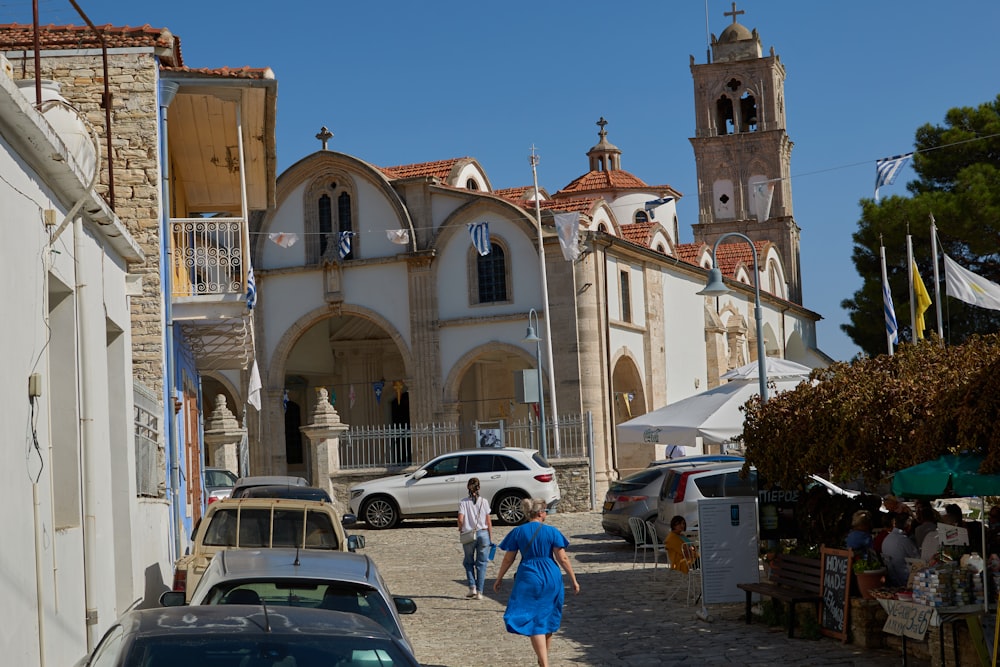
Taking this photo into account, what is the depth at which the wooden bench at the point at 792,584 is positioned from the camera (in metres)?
12.2

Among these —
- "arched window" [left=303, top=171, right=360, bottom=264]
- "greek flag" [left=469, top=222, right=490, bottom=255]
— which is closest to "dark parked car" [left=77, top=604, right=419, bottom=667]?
"greek flag" [left=469, top=222, right=490, bottom=255]

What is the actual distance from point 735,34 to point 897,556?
54.4 meters

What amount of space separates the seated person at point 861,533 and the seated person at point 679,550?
320 cm

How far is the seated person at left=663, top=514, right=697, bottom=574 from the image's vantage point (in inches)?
606

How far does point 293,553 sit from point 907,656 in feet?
18.5

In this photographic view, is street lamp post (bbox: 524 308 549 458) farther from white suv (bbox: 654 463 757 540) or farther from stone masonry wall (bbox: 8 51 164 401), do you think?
stone masonry wall (bbox: 8 51 164 401)

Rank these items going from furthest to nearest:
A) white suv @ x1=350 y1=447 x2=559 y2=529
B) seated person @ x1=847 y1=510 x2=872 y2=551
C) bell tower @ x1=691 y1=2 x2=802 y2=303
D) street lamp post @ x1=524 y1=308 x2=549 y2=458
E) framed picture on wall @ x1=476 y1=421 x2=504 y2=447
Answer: bell tower @ x1=691 y1=2 x2=802 y2=303
framed picture on wall @ x1=476 y1=421 x2=504 y2=447
street lamp post @ x1=524 y1=308 x2=549 y2=458
white suv @ x1=350 y1=447 x2=559 y2=529
seated person @ x1=847 y1=510 x2=872 y2=551

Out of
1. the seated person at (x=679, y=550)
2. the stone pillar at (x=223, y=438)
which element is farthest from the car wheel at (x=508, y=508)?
the seated person at (x=679, y=550)

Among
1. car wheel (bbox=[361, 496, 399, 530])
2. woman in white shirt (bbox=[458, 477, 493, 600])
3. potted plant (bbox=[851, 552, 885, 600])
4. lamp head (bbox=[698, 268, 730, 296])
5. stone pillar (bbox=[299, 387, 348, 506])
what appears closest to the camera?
potted plant (bbox=[851, 552, 885, 600])

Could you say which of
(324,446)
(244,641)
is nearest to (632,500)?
(324,446)

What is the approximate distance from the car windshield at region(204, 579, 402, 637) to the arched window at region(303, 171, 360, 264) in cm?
3396

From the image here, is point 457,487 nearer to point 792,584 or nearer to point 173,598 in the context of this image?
point 792,584

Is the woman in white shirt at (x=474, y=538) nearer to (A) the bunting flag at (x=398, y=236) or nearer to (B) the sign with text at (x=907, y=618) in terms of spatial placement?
(B) the sign with text at (x=907, y=618)

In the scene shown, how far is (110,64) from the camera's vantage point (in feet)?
57.4
